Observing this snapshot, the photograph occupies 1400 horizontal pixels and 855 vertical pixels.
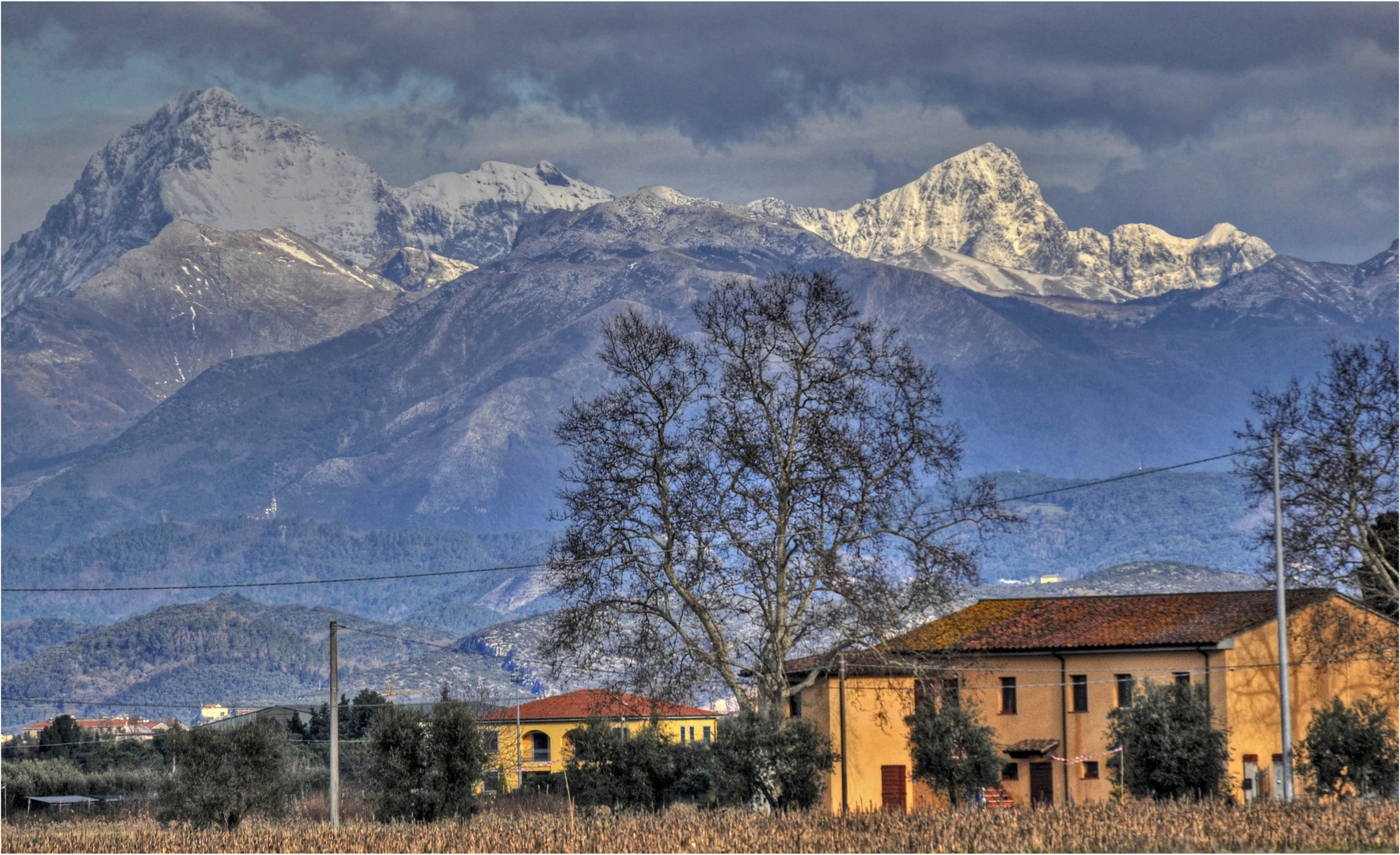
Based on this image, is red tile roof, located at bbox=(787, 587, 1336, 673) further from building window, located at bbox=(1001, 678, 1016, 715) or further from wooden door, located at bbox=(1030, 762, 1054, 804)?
wooden door, located at bbox=(1030, 762, 1054, 804)

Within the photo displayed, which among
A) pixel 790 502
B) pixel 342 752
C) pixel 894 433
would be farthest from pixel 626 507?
pixel 342 752

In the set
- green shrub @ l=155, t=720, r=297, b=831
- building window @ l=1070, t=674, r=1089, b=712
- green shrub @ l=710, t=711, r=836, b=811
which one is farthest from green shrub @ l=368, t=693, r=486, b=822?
building window @ l=1070, t=674, r=1089, b=712

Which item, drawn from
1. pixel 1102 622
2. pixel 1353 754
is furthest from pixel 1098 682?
pixel 1353 754

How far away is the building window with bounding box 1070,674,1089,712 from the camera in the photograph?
188 feet

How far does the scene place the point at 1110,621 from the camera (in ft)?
193

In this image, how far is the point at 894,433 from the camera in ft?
148

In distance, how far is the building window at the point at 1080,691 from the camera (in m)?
57.2

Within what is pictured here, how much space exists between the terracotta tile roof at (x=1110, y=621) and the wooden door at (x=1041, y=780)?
4.10 m

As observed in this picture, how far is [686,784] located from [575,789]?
22.2 metres

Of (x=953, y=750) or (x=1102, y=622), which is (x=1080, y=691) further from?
(x=953, y=750)

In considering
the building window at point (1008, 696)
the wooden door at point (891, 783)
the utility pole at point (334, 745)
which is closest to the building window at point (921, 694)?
the wooden door at point (891, 783)

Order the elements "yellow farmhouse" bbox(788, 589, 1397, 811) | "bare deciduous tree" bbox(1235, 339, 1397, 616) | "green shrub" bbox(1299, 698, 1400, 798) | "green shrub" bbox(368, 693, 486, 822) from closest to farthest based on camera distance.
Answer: "green shrub" bbox(1299, 698, 1400, 798) → "green shrub" bbox(368, 693, 486, 822) → "yellow farmhouse" bbox(788, 589, 1397, 811) → "bare deciduous tree" bbox(1235, 339, 1397, 616)

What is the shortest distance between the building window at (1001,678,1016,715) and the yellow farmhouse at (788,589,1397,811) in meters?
0.04

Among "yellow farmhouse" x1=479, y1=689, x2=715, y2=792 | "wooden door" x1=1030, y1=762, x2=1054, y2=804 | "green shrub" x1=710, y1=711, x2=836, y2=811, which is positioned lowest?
"yellow farmhouse" x1=479, y1=689, x2=715, y2=792
